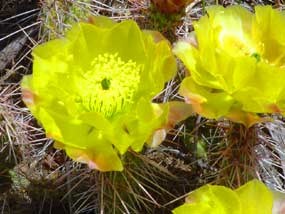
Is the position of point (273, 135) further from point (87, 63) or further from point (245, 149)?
point (87, 63)

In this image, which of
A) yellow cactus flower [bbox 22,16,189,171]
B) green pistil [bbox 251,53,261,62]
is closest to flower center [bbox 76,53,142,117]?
yellow cactus flower [bbox 22,16,189,171]

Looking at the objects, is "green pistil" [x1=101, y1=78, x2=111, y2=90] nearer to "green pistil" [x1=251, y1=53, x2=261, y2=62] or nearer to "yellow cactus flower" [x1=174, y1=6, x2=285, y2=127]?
"yellow cactus flower" [x1=174, y1=6, x2=285, y2=127]

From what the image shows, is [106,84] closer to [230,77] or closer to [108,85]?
[108,85]

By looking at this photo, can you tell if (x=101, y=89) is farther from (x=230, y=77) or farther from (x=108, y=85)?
(x=230, y=77)

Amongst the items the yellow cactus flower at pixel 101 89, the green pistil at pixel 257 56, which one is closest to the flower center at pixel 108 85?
the yellow cactus flower at pixel 101 89

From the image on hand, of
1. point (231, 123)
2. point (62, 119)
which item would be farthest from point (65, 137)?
point (231, 123)

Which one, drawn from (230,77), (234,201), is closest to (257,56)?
(230,77)

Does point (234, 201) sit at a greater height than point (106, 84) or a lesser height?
lesser

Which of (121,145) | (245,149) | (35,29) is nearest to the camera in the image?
A: (121,145)
